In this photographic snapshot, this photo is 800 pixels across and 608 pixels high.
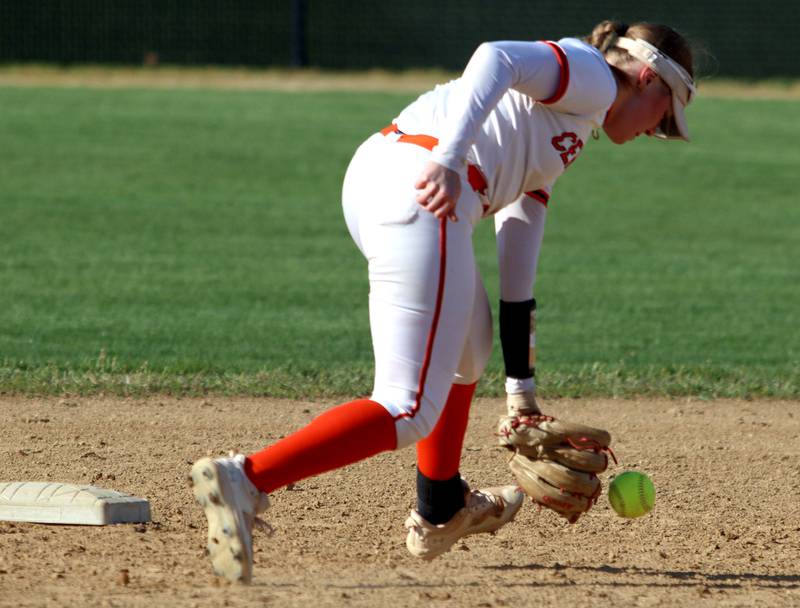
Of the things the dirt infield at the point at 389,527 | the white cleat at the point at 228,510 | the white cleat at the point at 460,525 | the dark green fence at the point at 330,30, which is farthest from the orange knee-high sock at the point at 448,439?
the dark green fence at the point at 330,30

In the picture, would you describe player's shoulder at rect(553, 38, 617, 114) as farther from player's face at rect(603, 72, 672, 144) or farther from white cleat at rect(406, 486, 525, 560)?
white cleat at rect(406, 486, 525, 560)

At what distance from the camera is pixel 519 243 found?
3.86 m

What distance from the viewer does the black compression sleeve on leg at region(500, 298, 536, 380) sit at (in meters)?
3.95

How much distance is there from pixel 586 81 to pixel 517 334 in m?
0.91

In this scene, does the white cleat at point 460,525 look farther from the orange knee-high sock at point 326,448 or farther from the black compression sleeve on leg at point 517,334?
the orange knee-high sock at point 326,448

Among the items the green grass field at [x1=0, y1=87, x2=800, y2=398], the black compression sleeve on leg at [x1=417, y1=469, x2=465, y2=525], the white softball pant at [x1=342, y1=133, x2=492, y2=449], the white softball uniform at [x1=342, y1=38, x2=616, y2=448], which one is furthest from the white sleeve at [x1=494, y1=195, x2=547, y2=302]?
the green grass field at [x1=0, y1=87, x2=800, y2=398]

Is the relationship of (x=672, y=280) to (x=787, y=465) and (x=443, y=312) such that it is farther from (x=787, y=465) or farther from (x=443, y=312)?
(x=443, y=312)

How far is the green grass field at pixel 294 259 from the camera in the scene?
6980 millimetres

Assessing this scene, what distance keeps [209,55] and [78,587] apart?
22570mm

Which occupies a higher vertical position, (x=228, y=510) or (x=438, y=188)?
(x=438, y=188)

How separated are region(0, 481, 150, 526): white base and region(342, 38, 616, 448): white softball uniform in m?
1.28

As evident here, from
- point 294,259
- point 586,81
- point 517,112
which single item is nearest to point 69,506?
point 517,112

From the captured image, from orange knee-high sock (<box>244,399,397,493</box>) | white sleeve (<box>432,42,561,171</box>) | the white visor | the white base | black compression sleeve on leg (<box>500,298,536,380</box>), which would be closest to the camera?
white sleeve (<box>432,42,561,171</box>)

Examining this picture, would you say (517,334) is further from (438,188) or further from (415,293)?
(438,188)
